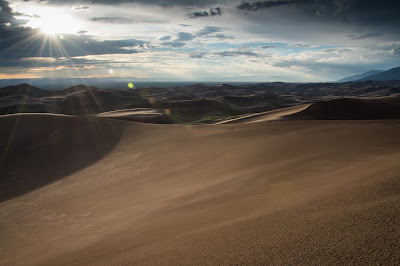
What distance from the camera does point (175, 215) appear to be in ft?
14.3

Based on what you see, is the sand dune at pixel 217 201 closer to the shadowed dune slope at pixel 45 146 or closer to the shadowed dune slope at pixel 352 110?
the shadowed dune slope at pixel 45 146

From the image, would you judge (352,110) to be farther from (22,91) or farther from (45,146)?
(22,91)

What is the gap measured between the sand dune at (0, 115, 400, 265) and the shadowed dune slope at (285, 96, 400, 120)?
6400 millimetres

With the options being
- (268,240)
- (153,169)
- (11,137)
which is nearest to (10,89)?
(11,137)

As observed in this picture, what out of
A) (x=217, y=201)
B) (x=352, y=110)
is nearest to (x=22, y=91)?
(x=352, y=110)

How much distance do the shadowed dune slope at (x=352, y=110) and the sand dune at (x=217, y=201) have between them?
6.40 meters

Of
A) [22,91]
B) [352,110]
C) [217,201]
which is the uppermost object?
[22,91]

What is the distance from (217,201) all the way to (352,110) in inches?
695

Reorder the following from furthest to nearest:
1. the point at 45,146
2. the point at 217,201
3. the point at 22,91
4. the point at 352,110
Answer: the point at 22,91, the point at 352,110, the point at 45,146, the point at 217,201

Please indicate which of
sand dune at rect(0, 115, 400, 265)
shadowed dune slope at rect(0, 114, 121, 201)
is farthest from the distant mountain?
sand dune at rect(0, 115, 400, 265)

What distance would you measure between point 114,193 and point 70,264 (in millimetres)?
3350

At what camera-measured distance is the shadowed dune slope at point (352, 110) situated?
17.5 meters

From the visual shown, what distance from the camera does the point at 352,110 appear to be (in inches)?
722

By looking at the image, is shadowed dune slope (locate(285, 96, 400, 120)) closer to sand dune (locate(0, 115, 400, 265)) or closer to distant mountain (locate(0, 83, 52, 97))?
sand dune (locate(0, 115, 400, 265))
